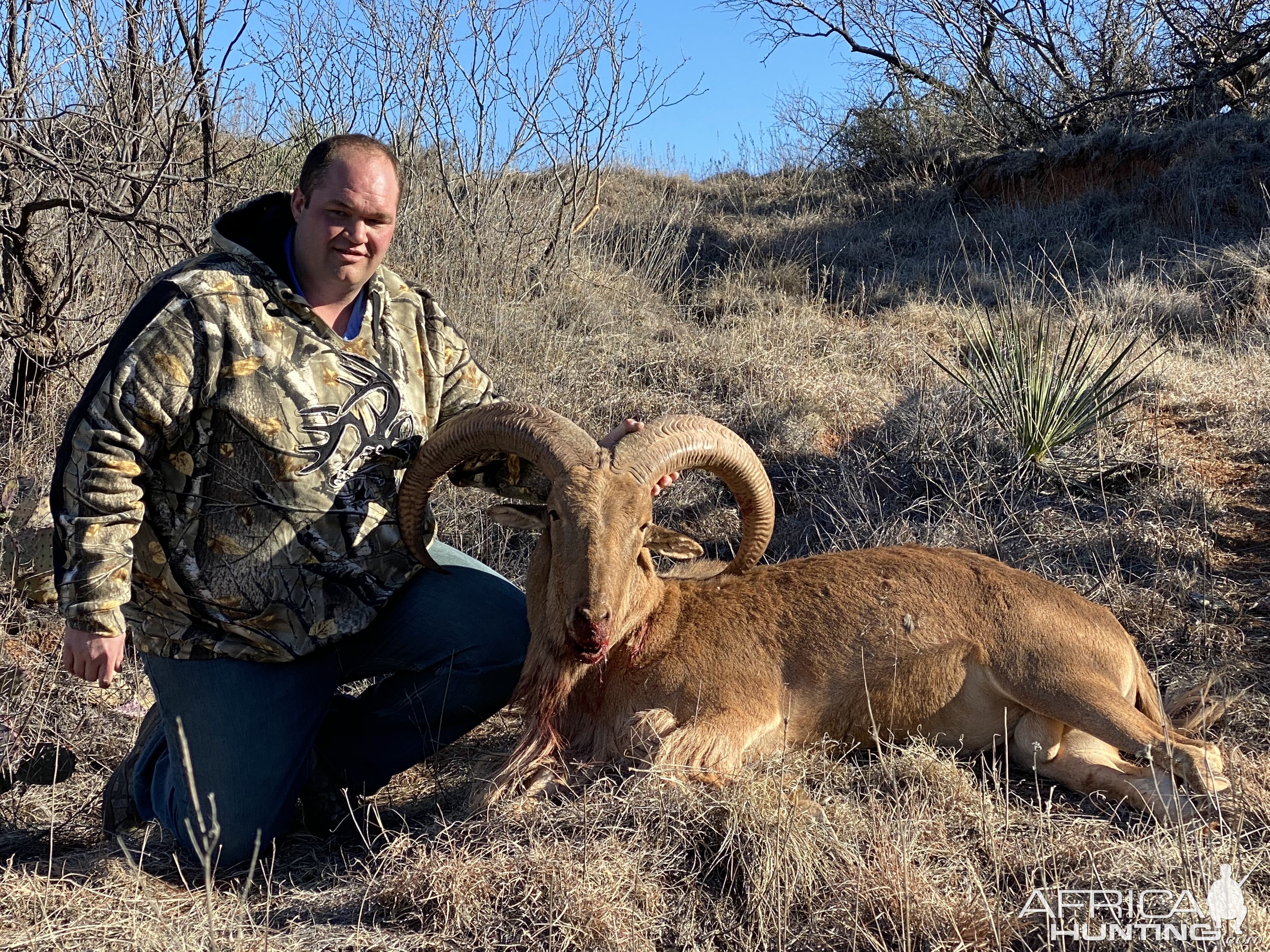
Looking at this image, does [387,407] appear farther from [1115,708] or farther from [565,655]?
[1115,708]

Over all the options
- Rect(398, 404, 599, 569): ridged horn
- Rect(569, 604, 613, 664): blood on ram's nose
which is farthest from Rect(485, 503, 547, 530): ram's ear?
Rect(569, 604, 613, 664): blood on ram's nose

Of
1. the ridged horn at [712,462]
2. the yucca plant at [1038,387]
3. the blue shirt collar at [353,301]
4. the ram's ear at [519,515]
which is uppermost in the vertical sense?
the blue shirt collar at [353,301]

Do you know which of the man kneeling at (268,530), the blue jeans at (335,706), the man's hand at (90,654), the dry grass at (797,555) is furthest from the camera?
the blue jeans at (335,706)

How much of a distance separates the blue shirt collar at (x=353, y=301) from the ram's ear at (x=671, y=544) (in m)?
1.45

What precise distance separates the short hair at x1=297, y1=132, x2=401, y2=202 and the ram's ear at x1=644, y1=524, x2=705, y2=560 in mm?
1850

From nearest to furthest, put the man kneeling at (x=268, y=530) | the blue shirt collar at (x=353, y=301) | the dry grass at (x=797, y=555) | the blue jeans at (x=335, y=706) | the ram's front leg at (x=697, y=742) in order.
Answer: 1. the dry grass at (x=797, y=555)
2. the man kneeling at (x=268, y=530)
3. the ram's front leg at (x=697, y=742)
4. the blue jeans at (x=335, y=706)
5. the blue shirt collar at (x=353, y=301)

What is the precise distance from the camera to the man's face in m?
4.12

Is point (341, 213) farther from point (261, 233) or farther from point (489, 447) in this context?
point (489, 447)

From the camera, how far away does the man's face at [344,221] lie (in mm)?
4117

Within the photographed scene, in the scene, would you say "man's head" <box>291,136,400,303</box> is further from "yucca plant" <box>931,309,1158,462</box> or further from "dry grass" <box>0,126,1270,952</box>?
"yucca plant" <box>931,309,1158,462</box>

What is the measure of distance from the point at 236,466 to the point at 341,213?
1.04 meters

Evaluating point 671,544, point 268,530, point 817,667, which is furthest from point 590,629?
point 268,530

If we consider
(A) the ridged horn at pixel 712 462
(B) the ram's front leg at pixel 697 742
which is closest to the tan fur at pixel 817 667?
(B) the ram's front leg at pixel 697 742

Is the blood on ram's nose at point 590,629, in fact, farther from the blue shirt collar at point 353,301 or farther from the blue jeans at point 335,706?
the blue shirt collar at point 353,301
